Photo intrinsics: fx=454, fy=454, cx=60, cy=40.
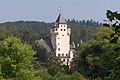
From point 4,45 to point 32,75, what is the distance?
2225mm

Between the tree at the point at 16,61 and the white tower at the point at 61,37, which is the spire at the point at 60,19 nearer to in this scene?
the white tower at the point at 61,37

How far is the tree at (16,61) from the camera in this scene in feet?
77.2

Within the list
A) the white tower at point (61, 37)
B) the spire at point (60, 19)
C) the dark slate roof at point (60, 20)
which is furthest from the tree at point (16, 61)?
the spire at point (60, 19)

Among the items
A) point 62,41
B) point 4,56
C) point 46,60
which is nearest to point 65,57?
point 62,41

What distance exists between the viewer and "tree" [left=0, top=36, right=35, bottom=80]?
23516mm

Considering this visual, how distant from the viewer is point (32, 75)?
23828 mm

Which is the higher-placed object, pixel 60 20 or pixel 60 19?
pixel 60 19

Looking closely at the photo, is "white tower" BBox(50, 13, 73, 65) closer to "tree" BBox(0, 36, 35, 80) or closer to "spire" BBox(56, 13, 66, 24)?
"spire" BBox(56, 13, 66, 24)

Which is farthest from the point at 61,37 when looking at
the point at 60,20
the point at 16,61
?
the point at 16,61

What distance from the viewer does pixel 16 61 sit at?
78.7ft

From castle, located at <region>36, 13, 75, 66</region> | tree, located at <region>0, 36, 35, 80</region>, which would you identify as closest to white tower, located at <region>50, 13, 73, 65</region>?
castle, located at <region>36, 13, 75, 66</region>

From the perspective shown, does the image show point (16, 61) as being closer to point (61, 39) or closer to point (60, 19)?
point (60, 19)

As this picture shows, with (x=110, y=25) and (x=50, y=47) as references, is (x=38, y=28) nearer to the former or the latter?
(x=50, y=47)

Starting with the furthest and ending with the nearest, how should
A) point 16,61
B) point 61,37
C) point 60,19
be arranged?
point 61,37 < point 60,19 < point 16,61
